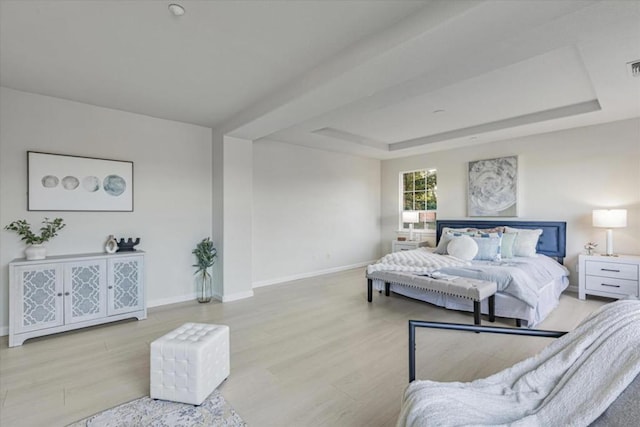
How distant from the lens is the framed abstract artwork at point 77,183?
3245 millimetres

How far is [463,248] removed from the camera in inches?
169

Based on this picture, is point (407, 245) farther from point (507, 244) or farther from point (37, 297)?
point (37, 297)

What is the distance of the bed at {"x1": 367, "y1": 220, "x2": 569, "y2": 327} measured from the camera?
10.7 feet

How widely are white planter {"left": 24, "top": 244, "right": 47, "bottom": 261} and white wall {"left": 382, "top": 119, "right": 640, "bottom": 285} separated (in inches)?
256

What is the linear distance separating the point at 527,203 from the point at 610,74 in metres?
2.64

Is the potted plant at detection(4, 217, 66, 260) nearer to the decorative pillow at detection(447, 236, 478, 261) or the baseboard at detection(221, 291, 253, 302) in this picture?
the baseboard at detection(221, 291, 253, 302)

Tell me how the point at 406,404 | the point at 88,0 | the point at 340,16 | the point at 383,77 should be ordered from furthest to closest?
the point at 383,77 → the point at 340,16 → the point at 88,0 → the point at 406,404

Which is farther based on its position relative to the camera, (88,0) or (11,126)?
(11,126)

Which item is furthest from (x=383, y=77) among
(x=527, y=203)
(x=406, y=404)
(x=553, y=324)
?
(x=527, y=203)

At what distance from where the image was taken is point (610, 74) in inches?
108

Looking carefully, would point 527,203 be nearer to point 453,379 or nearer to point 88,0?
point 453,379

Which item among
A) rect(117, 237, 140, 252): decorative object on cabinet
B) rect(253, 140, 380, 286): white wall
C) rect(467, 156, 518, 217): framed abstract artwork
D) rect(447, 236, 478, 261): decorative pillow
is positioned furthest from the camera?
rect(253, 140, 380, 286): white wall

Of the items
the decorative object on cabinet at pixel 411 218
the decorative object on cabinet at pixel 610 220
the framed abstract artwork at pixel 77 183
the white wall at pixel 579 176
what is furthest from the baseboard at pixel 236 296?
the decorative object on cabinet at pixel 610 220

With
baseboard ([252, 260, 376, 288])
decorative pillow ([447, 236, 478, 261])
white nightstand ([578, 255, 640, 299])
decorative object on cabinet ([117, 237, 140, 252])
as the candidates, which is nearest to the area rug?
decorative object on cabinet ([117, 237, 140, 252])
